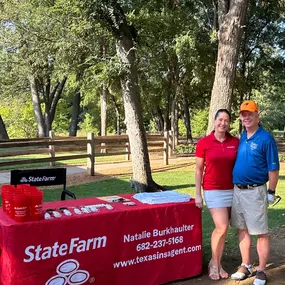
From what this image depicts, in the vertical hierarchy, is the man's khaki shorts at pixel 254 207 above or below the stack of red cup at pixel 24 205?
below

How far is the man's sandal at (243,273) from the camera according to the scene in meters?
4.17

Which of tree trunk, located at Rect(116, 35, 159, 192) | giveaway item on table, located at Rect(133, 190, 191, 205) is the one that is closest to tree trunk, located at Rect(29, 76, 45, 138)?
tree trunk, located at Rect(116, 35, 159, 192)

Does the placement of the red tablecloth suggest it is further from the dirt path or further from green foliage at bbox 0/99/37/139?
Result: green foliage at bbox 0/99/37/139

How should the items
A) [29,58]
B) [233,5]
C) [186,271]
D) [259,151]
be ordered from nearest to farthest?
1. [259,151]
2. [186,271]
3. [233,5]
4. [29,58]

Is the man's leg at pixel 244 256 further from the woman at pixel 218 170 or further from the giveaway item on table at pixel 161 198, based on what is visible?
the giveaway item on table at pixel 161 198

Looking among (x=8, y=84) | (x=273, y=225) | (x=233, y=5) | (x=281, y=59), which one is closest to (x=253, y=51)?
(x=281, y=59)

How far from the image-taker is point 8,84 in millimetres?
30000

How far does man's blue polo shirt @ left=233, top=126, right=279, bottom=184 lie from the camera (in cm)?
389

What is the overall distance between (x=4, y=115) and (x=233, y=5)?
109 feet

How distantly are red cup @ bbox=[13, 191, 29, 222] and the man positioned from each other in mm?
2000

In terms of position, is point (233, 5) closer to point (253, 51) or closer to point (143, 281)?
point (143, 281)

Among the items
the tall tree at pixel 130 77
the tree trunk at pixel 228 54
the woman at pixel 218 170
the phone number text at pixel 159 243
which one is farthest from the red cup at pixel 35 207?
the tall tree at pixel 130 77

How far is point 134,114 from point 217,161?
19.2ft

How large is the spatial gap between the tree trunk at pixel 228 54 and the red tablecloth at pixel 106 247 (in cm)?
450
